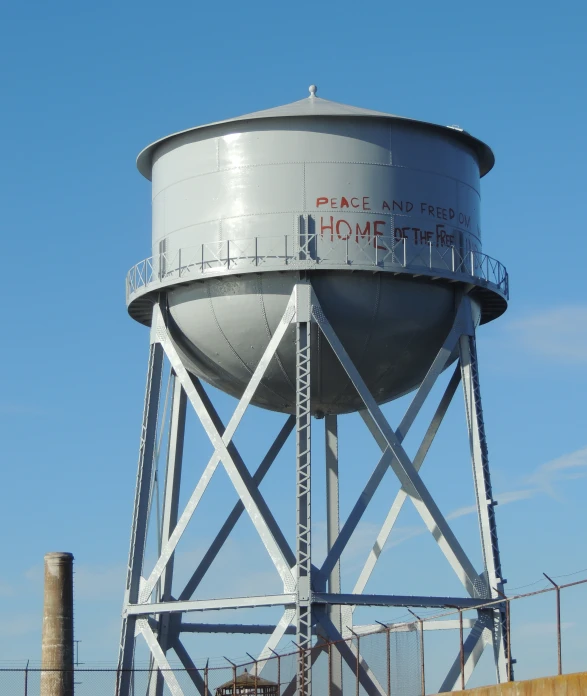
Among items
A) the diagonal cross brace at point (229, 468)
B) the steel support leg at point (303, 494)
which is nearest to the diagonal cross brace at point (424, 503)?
the steel support leg at point (303, 494)

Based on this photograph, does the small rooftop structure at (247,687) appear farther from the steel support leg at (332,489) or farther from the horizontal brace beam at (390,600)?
the steel support leg at (332,489)

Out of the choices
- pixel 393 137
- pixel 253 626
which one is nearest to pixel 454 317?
pixel 393 137

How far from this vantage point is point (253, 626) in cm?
3294

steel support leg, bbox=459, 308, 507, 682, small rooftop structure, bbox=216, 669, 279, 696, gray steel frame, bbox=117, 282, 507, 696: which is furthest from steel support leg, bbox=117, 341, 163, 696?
steel support leg, bbox=459, 308, 507, 682

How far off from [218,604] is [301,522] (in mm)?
2050

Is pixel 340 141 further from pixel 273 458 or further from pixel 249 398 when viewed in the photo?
pixel 273 458

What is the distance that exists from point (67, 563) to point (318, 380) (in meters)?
5.92

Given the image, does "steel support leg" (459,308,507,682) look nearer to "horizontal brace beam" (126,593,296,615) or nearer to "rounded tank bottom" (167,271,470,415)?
"rounded tank bottom" (167,271,470,415)

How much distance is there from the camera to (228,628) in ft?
106

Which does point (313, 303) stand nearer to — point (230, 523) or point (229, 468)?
point (229, 468)

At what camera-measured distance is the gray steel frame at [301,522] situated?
2670 cm

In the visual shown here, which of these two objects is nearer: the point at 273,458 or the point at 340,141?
the point at 340,141

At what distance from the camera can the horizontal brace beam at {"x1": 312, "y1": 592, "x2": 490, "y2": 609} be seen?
2656 cm

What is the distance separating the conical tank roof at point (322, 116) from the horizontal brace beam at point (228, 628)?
9047mm
